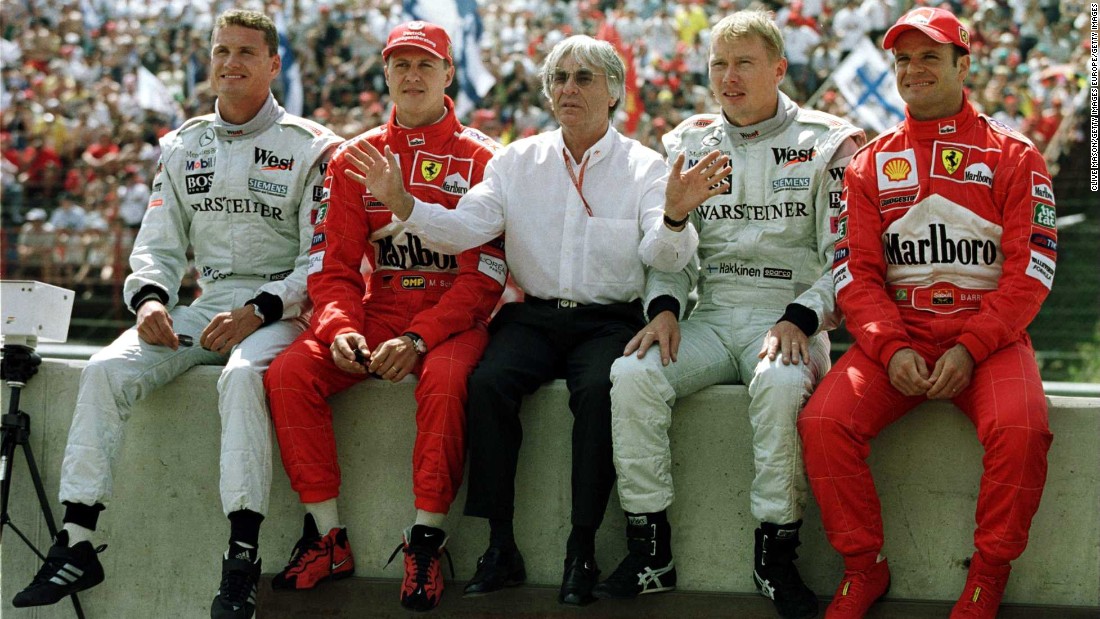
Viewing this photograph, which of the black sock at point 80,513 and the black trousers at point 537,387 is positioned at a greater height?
the black trousers at point 537,387

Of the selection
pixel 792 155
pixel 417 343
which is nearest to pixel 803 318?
pixel 792 155

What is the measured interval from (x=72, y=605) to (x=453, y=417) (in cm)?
186

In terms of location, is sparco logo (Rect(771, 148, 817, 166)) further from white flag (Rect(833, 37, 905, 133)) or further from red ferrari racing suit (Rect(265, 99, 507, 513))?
white flag (Rect(833, 37, 905, 133))

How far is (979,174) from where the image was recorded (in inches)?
167

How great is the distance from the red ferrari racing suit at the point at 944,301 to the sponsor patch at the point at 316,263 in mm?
1976

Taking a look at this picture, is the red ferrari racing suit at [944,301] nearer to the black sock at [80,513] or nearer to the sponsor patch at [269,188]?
the sponsor patch at [269,188]

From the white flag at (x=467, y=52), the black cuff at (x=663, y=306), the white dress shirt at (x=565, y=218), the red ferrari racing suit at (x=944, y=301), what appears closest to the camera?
the red ferrari racing suit at (x=944, y=301)

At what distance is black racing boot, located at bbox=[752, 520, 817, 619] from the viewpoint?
4145 mm

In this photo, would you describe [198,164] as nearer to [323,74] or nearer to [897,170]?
[897,170]

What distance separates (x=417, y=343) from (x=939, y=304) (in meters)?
1.89

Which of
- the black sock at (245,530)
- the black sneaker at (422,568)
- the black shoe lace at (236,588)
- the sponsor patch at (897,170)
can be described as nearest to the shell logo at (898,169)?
the sponsor patch at (897,170)

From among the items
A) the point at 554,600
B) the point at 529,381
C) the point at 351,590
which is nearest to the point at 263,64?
the point at 529,381

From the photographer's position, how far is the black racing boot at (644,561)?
13.6 feet

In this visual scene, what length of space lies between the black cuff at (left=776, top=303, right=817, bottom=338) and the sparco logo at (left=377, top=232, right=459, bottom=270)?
4.43 ft
